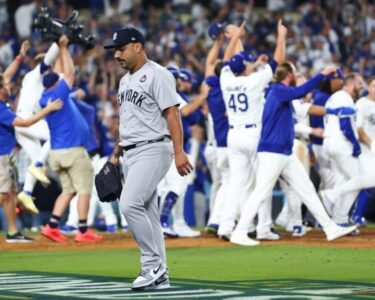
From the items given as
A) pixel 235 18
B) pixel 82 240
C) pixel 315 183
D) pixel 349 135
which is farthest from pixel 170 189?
pixel 235 18

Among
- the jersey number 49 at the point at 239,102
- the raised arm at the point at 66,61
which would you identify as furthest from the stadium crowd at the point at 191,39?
the jersey number 49 at the point at 239,102

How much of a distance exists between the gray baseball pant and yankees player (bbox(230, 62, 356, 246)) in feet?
15.5

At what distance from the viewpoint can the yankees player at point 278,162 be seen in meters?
14.7

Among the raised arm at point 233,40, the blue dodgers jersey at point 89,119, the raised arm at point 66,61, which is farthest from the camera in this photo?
the blue dodgers jersey at point 89,119

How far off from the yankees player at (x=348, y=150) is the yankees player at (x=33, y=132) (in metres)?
3.91

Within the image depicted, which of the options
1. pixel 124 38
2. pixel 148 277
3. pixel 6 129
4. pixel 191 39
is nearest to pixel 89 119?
pixel 6 129

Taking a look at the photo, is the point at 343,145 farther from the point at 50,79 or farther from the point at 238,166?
the point at 50,79

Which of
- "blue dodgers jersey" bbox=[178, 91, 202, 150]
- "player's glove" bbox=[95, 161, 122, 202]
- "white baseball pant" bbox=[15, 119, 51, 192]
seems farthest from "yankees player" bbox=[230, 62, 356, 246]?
"player's glove" bbox=[95, 161, 122, 202]

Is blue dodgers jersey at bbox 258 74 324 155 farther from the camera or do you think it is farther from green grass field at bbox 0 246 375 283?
the camera

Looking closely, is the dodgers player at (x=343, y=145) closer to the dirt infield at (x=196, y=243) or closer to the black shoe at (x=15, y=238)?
the dirt infield at (x=196, y=243)

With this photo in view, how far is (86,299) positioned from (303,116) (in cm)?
818

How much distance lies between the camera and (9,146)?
50.5 ft

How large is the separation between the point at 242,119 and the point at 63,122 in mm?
2383

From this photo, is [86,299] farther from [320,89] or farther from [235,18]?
[235,18]
